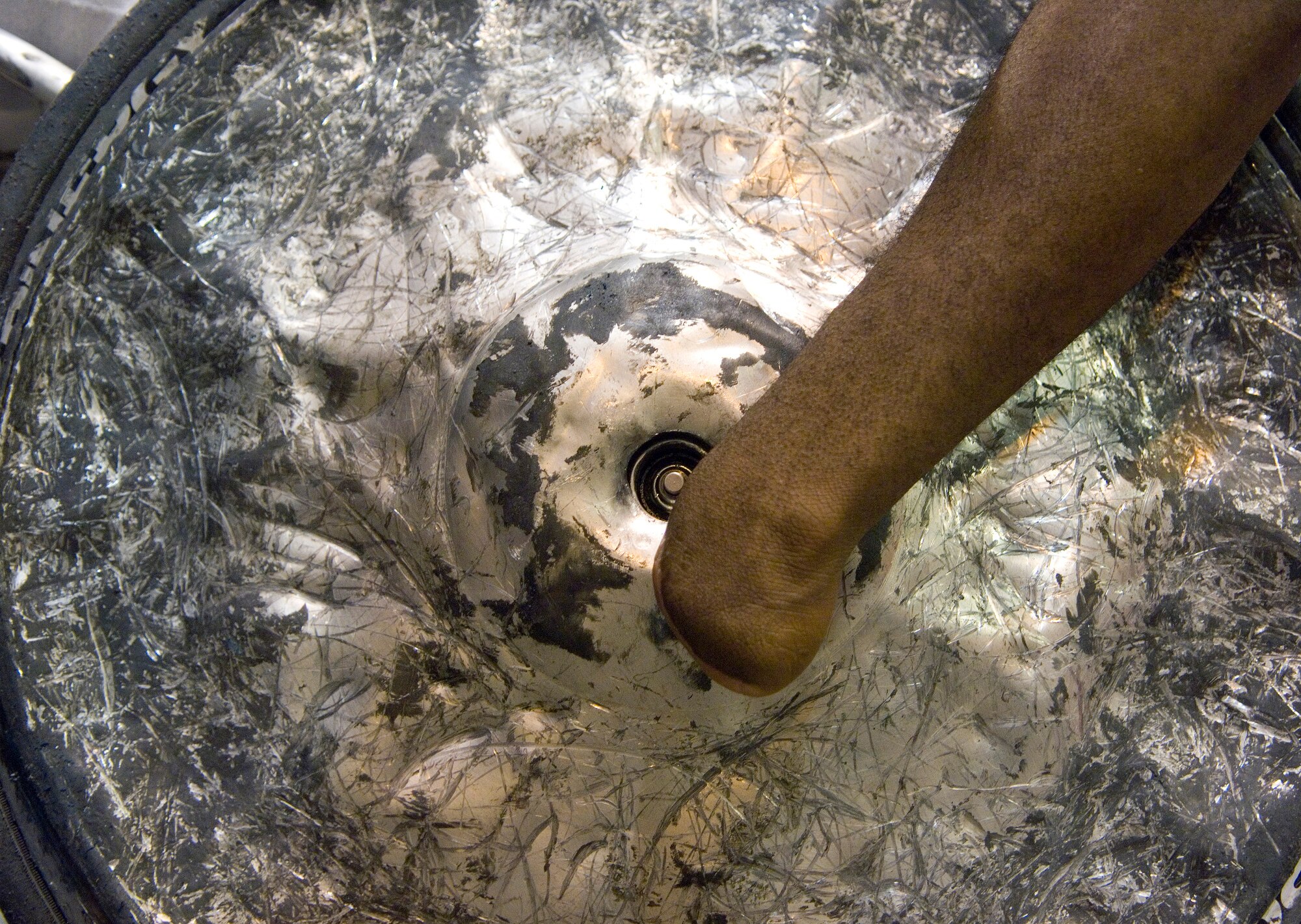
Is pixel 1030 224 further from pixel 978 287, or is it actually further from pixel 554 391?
pixel 554 391

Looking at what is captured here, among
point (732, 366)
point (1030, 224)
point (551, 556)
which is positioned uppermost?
point (1030, 224)

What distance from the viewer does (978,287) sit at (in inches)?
16.8

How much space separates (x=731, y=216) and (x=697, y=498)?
8.7 inches

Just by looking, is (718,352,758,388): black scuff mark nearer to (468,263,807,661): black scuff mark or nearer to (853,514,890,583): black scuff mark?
(468,263,807,661): black scuff mark

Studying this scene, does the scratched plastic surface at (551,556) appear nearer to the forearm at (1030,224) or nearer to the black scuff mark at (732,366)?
the black scuff mark at (732,366)

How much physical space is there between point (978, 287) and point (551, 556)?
30 centimetres

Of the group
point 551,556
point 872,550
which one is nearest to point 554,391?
point 551,556

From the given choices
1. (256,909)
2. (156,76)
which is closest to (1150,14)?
(156,76)

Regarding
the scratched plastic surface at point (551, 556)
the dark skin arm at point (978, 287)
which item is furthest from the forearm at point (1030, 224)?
the scratched plastic surface at point (551, 556)

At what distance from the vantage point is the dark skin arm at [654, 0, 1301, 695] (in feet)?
1.34

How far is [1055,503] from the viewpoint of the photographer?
0.57 meters

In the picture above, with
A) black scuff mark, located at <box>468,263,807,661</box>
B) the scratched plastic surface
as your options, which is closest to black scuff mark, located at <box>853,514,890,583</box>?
the scratched plastic surface

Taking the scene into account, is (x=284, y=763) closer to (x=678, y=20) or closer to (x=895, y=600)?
(x=895, y=600)

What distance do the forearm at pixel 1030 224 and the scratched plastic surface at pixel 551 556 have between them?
0.39 ft
